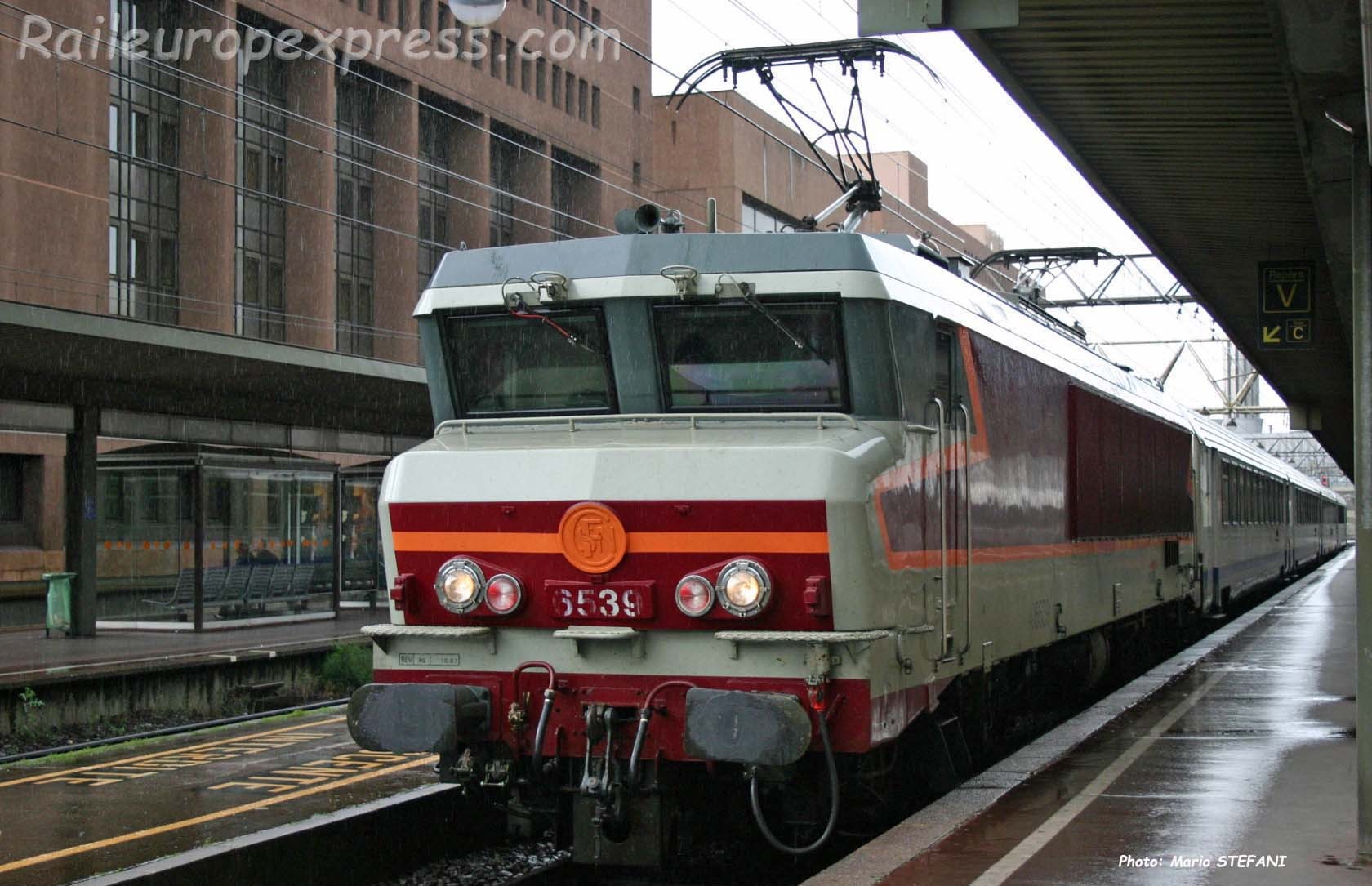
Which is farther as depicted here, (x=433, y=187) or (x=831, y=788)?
(x=433, y=187)

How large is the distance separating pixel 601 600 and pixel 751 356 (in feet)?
5.03

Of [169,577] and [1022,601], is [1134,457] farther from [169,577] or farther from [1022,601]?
[169,577]

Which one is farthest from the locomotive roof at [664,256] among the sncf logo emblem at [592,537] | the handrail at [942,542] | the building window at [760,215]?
the building window at [760,215]

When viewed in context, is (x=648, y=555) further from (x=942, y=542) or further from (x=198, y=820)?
(x=198, y=820)

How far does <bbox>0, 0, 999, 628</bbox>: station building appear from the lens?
22791 mm

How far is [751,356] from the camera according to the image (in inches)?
324

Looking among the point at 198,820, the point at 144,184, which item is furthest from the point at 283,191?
the point at 198,820

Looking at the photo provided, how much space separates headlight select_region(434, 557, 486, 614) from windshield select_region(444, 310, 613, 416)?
3.51 ft

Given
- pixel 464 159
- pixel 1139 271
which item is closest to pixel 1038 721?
pixel 1139 271

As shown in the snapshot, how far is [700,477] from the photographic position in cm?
751

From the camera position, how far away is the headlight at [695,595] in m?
7.46

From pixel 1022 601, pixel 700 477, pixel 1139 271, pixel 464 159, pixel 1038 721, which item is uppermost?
pixel 464 159

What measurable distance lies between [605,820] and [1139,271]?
28.5 meters

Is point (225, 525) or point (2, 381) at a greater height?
point (2, 381)
